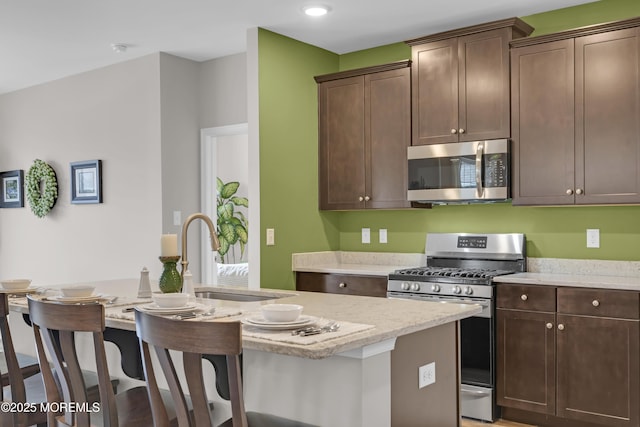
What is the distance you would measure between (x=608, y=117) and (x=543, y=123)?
37cm

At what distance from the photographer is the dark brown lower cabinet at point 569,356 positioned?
3.35 m

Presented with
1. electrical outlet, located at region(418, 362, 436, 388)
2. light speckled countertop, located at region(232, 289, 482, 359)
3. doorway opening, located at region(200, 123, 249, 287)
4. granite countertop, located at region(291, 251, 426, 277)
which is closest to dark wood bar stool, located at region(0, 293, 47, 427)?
light speckled countertop, located at region(232, 289, 482, 359)

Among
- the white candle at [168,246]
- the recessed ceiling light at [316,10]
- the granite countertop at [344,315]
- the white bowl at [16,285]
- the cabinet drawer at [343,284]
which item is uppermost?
the recessed ceiling light at [316,10]

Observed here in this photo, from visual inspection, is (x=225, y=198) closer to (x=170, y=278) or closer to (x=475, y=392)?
(x=475, y=392)

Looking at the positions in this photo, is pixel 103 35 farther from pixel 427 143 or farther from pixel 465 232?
pixel 465 232

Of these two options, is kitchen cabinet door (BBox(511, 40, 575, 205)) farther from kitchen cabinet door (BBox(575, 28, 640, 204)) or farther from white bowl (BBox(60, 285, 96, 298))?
white bowl (BBox(60, 285, 96, 298))

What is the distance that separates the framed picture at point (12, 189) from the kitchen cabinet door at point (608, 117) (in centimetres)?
550

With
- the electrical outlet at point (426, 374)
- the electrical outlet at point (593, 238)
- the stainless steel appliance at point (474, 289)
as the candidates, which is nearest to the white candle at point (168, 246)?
the electrical outlet at point (426, 374)

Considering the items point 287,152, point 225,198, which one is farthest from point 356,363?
point 225,198

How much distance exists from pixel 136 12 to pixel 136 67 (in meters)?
1.31

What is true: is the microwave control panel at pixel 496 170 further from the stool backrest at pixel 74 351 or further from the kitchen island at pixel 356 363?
the stool backrest at pixel 74 351

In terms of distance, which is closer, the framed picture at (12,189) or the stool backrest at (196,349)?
the stool backrest at (196,349)

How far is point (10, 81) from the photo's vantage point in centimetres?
621

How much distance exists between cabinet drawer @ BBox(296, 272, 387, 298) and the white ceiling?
1.79m
